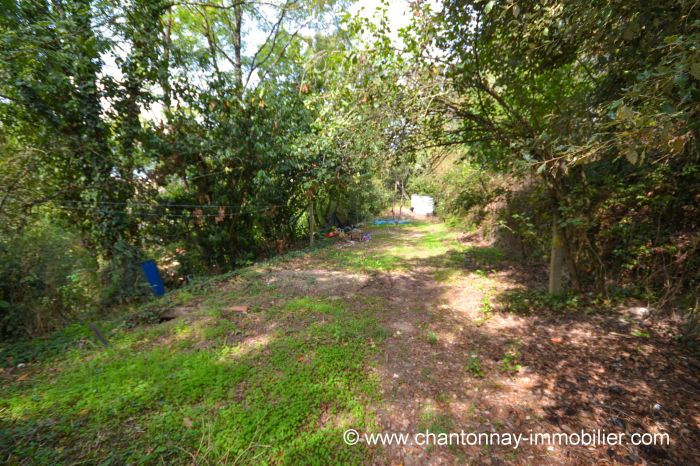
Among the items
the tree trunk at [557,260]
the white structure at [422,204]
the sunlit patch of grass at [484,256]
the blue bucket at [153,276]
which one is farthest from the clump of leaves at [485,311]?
the white structure at [422,204]

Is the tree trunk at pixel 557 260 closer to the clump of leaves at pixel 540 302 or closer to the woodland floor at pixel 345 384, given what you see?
the clump of leaves at pixel 540 302

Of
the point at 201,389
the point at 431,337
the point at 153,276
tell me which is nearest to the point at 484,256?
the point at 431,337

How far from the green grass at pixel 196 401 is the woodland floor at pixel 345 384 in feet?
0.04

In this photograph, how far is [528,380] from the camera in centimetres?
260

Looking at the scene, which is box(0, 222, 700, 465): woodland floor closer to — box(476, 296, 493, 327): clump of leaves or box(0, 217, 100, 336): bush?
box(476, 296, 493, 327): clump of leaves

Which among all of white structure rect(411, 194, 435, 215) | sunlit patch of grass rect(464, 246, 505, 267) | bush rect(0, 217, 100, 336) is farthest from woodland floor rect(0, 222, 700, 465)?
white structure rect(411, 194, 435, 215)

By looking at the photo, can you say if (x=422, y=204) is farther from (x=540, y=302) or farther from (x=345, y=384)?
(x=345, y=384)

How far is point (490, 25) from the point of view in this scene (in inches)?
114

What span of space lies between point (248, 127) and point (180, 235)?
10.8ft

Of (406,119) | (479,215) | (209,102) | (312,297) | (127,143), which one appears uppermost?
(209,102)

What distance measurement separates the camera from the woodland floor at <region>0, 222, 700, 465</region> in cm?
194

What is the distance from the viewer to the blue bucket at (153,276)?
5.50 m

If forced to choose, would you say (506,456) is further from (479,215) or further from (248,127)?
(248,127)

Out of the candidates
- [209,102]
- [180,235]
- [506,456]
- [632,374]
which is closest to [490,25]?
[632,374]
